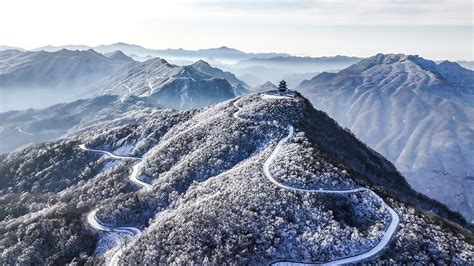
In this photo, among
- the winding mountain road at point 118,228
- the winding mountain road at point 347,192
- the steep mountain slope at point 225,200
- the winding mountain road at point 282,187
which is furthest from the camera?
the winding mountain road at point 118,228

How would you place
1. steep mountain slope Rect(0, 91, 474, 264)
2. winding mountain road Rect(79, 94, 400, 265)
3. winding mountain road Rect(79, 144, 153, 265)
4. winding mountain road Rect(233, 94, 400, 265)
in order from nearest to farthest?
winding mountain road Rect(233, 94, 400, 265) < winding mountain road Rect(79, 94, 400, 265) < steep mountain slope Rect(0, 91, 474, 264) < winding mountain road Rect(79, 144, 153, 265)

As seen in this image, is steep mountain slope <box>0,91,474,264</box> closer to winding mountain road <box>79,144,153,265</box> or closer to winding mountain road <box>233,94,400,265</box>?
winding mountain road <box>233,94,400,265</box>

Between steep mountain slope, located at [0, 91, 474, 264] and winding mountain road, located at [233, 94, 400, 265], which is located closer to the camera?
winding mountain road, located at [233, 94, 400, 265]

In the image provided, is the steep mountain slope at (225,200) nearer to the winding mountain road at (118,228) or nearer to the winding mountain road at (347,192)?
the winding mountain road at (347,192)

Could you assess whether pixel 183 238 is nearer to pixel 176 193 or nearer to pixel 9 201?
pixel 176 193

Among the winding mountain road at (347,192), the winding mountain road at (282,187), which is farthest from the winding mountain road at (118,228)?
the winding mountain road at (347,192)

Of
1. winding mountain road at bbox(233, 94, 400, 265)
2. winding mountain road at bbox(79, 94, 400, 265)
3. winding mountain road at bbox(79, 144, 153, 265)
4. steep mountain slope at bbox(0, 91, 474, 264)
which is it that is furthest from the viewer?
winding mountain road at bbox(79, 144, 153, 265)

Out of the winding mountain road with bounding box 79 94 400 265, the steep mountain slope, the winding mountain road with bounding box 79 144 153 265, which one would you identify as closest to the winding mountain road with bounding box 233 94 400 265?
the winding mountain road with bounding box 79 94 400 265

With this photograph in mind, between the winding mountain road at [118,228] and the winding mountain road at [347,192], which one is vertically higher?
the winding mountain road at [347,192]

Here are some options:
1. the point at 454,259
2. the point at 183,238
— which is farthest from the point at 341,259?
the point at 183,238

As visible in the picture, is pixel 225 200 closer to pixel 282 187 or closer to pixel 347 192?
pixel 282 187
